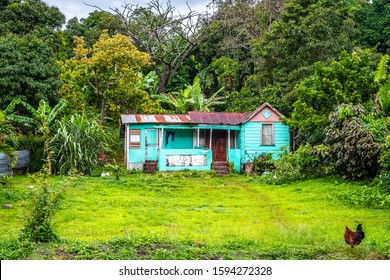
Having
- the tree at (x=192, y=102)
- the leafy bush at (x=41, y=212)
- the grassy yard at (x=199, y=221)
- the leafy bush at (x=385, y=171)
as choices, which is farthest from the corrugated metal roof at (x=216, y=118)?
the leafy bush at (x=41, y=212)

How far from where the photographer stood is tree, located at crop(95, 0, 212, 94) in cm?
3419

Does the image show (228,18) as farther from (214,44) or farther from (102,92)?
(102,92)

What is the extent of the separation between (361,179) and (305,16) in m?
12.1

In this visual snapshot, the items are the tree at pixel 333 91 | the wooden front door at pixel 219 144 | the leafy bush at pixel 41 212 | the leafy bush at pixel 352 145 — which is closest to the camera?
the leafy bush at pixel 41 212

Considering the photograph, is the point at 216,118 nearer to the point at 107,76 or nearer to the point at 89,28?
the point at 107,76

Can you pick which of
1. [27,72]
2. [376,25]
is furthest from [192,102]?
[376,25]

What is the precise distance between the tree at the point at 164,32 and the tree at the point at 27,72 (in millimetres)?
9270

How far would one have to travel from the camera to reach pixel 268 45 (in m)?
27.1

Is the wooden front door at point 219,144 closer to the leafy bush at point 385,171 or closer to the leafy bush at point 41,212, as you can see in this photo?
the leafy bush at point 385,171

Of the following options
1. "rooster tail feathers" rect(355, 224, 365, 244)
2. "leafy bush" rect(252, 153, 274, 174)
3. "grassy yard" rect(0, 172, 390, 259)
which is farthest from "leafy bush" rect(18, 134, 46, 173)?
"rooster tail feathers" rect(355, 224, 365, 244)

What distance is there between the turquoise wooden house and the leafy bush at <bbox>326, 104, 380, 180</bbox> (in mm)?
5439

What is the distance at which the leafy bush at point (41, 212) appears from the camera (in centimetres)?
895

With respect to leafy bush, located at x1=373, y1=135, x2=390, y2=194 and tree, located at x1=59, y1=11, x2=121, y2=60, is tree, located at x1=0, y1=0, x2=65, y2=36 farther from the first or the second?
leafy bush, located at x1=373, y1=135, x2=390, y2=194

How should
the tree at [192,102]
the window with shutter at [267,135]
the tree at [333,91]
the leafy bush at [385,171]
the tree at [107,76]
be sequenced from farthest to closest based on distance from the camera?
1. the tree at [192,102]
2. the tree at [107,76]
3. the window with shutter at [267,135]
4. the tree at [333,91]
5. the leafy bush at [385,171]
